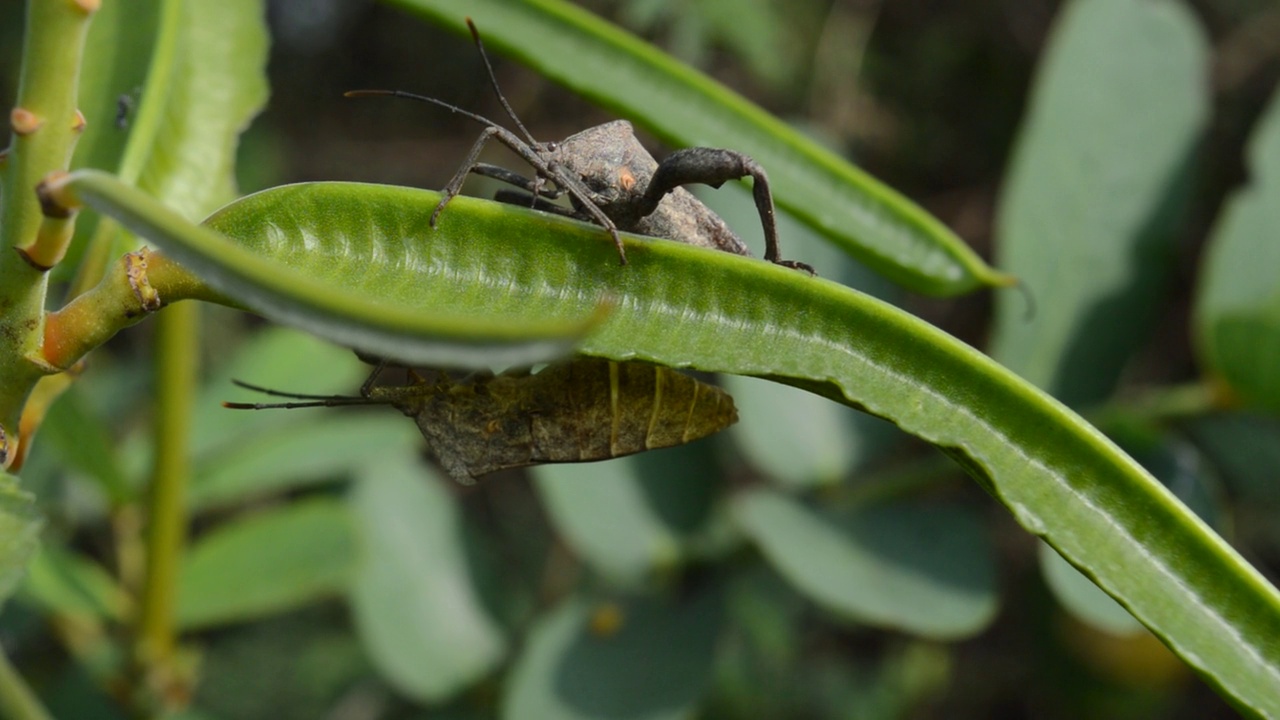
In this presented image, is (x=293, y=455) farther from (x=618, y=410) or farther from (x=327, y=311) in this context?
(x=327, y=311)

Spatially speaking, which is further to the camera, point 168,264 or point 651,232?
point 651,232

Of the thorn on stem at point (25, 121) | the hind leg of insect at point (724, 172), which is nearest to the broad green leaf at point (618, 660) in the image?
the hind leg of insect at point (724, 172)

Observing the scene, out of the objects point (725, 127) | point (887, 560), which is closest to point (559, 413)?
point (725, 127)

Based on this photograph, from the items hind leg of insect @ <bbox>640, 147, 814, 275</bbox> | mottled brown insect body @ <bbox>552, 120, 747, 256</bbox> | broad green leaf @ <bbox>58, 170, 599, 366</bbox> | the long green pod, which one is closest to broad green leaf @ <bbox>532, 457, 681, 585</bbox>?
mottled brown insect body @ <bbox>552, 120, 747, 256</bbox>

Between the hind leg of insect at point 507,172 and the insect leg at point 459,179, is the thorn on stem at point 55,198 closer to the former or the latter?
the insect leg at point 459,179

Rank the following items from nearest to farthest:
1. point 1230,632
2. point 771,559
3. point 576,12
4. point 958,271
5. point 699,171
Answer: point 1230,632, point 699,171, point 958,271, point 576,12, point 771,559

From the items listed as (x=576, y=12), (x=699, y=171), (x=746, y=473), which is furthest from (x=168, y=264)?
(x=746, y=473)

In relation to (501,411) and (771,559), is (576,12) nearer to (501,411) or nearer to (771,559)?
(501,411)
